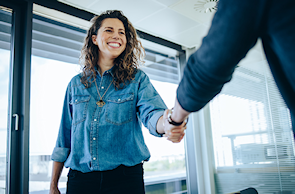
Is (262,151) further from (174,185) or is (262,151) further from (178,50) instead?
(178,50)

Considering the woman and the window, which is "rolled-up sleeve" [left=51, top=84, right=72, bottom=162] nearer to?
the woman

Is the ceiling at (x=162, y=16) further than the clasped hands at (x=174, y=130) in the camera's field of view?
Yes

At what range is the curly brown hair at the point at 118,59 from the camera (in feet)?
4.40

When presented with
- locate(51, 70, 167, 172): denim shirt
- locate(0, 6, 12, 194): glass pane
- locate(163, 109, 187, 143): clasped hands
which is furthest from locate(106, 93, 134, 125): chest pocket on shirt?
locate(0, 6, 12, 194): glass pane

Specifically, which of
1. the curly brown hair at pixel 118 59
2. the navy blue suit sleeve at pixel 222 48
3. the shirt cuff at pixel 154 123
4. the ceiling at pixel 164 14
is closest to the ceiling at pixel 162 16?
the ceiling at pixel 164 14

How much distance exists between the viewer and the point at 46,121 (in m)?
2.76

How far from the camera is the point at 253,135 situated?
11.4ft

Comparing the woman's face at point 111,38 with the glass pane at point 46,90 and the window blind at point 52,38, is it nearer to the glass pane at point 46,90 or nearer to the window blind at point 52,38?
the window blind at point 52,38

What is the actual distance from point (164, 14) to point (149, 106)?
227 cm

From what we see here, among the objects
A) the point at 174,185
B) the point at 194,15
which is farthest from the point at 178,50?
the point at 174,185

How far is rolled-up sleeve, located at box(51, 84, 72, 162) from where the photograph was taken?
138 centimetres

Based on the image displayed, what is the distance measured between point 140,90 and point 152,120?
0.26 meters

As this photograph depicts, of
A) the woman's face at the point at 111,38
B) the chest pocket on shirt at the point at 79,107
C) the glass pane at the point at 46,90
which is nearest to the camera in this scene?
the chest pocket on shirt at the point at 79,107

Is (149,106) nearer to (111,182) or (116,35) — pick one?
(111,182)
